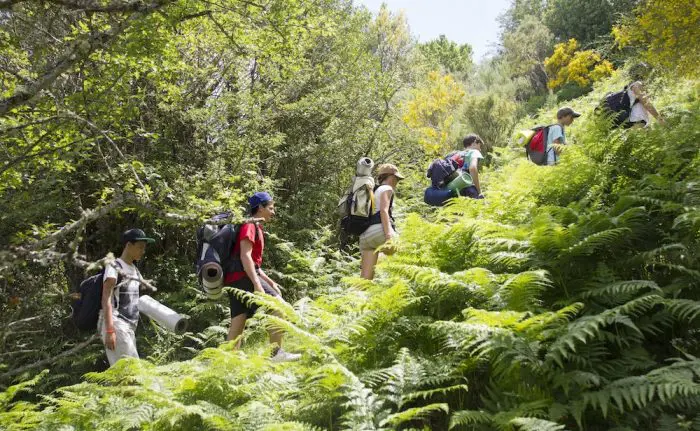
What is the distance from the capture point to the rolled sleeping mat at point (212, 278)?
5816mm

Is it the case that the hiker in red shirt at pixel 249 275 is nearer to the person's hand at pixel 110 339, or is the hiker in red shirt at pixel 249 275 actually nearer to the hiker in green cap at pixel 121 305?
the hiker in green cap at pixel 121 305

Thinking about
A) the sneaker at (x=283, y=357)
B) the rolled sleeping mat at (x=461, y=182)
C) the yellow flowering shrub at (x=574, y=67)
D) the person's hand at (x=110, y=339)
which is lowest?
the sneaker at (x=283, y=357)

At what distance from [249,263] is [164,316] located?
1.08 metres

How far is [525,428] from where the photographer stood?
2.89 metres

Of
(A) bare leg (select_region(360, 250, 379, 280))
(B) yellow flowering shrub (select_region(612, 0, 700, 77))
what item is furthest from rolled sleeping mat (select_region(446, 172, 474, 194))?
(B) yellow flowering shrub (select_region(612, 0, 700, 77))

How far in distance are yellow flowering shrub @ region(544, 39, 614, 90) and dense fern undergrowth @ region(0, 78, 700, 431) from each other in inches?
856

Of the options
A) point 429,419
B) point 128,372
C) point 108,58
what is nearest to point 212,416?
point 429,419

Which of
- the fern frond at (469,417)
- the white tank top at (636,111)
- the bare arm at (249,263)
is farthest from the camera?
the white tank top at (636,111)

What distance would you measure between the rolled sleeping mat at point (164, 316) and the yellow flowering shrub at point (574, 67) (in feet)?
76.8

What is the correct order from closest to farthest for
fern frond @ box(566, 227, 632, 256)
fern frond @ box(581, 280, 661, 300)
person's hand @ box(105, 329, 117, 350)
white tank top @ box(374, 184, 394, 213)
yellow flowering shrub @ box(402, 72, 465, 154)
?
fern frond @ box(581, 280, 661, 300), fern frond @ box(566, 227, 632, 256), person's hand @ box(105, 329, 117, 350), white tank top @ box(374, 184, 394, 213), yellow flowering shrub @ box(402, 72, 465, 154)

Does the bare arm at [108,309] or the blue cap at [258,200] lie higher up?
the blue cap at [258,200]

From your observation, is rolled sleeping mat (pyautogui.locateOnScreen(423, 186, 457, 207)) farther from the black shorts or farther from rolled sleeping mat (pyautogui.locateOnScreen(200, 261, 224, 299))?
rolled sleeping mat (pyautogui.locateOnScreen(200, 261, 224, 299))

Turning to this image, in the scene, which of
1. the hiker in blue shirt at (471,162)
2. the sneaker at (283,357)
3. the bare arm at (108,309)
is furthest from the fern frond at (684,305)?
the bare arm at (108,309)

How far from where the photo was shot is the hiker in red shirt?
228 inches
